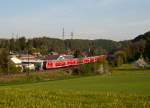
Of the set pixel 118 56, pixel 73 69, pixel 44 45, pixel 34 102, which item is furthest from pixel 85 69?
pixel 44 45

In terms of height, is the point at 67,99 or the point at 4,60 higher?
the point at 4,60

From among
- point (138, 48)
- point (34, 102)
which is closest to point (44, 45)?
point (138, 48)

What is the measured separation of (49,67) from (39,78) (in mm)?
15863

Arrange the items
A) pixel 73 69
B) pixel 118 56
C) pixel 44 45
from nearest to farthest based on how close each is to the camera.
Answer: pixel 73 69 < pixel 118 56 < pixel 44 45

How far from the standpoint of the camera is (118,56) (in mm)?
117375

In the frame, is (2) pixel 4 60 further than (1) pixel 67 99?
Yes

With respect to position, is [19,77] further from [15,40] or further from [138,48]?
[15,40]

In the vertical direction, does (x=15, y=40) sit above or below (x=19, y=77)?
above

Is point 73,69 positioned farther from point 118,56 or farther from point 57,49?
point 57,49

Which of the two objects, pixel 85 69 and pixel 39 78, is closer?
pixel 39 78

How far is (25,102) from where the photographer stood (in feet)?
34.4

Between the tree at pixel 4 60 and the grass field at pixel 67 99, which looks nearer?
the grass field at pixel 67 99

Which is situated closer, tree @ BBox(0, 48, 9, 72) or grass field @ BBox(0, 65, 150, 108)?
grass field @ BBox(0, 65, 150, 108)

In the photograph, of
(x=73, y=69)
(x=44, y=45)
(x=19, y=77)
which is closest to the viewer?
(x=19, y=77)
